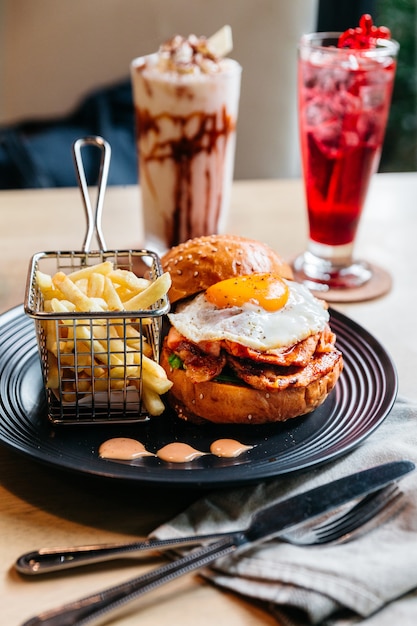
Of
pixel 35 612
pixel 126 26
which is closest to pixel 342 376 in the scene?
pixel 35 612

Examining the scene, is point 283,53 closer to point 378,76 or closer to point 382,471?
point 378,76

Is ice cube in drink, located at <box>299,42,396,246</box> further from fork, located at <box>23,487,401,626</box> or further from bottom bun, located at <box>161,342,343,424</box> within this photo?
fork, located at <box>23,487,401,626</box>

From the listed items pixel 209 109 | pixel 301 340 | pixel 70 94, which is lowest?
pixel 70 94

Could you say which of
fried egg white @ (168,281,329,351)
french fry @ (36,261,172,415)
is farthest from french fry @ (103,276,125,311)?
fried egg white @ (168,281,329,351)

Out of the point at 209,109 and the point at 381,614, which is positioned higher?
the point at 209,109

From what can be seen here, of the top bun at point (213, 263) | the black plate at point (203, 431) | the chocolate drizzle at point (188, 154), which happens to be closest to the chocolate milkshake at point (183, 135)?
the chocolate drizzle at point (188, 154)

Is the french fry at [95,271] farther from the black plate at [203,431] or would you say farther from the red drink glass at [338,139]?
the red drink glass at [338,139]

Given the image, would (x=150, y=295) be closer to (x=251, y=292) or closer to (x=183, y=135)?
(x=251, y=292)
